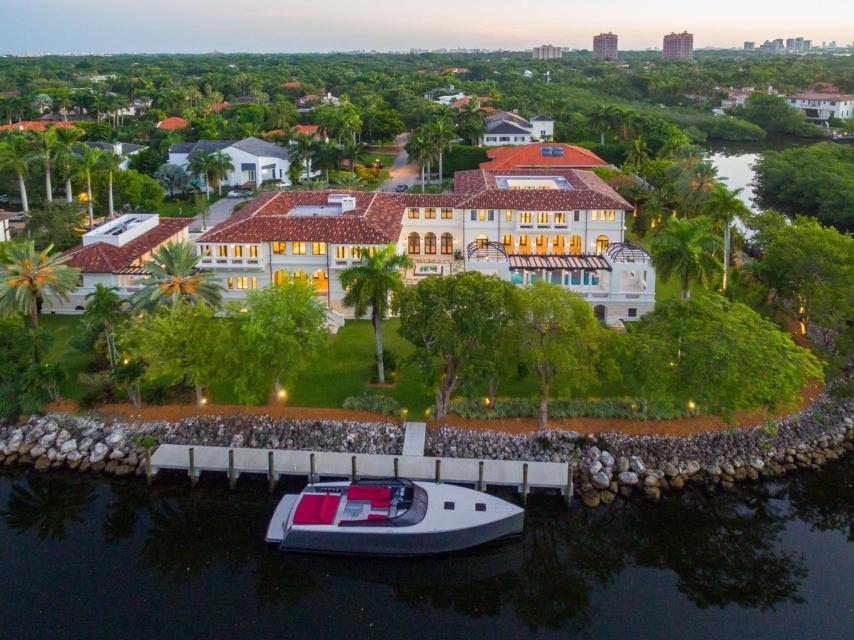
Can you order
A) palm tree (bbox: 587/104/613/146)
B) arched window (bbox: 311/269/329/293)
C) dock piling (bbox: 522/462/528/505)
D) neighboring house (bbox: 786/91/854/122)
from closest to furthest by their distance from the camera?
dock piling (bbox: 522/462/528/505)
arched window (bbox: 311/269/329/293)
palm tree (bbox: 587/104/613/146)
neighboring house (bbox: 786/91/854/122)

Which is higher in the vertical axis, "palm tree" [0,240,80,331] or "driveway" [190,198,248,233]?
"palm tree" [0,240,80,331]

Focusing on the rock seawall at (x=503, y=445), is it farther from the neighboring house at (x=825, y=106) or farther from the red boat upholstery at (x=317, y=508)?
the neighboring house at (x=825, y=106)

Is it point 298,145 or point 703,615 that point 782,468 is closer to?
point 703,615

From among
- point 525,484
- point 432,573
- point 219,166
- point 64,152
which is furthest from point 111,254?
point 432,573

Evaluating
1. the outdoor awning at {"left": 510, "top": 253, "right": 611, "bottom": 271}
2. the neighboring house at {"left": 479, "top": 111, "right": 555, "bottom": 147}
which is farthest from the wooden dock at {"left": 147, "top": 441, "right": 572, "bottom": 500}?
the neighboring house at {"left": 479, "top": 111, "right": 555, "bottom": 147}

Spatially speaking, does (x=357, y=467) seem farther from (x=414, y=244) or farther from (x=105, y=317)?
(x=414, y=244)

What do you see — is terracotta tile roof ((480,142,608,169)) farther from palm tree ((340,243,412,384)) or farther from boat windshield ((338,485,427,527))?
boat windshield ((338,485,427,527))

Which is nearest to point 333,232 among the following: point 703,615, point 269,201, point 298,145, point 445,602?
point 269,201
